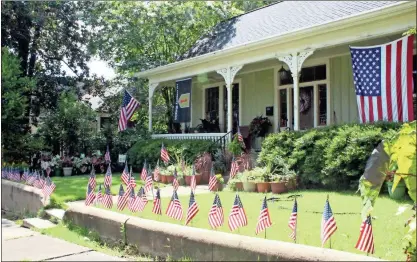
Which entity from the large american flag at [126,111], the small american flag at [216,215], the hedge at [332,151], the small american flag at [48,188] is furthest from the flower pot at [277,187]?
the large american flag at [126,111]

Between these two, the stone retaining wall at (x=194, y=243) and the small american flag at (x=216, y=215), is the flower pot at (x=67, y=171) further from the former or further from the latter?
the small american flag at (x=216, y=215)

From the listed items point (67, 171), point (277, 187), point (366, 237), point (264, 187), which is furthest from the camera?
point (67, 171)

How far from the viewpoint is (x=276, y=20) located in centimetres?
1455

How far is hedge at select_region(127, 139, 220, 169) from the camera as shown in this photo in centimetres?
1266

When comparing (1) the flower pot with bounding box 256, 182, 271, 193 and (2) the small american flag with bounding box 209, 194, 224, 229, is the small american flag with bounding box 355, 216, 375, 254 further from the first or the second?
(1) the flower pot with bounding box 256, 182, 271, 193

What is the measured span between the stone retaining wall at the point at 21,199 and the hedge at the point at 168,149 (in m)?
4.47

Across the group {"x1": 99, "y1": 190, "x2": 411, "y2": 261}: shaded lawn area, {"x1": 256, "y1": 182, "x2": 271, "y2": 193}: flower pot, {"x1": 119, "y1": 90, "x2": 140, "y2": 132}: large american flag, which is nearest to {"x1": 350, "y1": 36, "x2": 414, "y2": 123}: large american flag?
{"x1": 99, "y1": 190, "x2": 411, "y2": 261}: shaded lawn area

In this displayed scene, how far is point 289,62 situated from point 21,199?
7.74 m

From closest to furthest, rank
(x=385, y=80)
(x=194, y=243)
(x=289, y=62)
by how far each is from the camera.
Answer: (x=194, y=243) → (x=385, y=80) → (x=289, y=62)

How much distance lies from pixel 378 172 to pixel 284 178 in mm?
5409

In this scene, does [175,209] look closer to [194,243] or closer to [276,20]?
[194,243]

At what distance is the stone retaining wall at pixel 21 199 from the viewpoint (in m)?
8.87

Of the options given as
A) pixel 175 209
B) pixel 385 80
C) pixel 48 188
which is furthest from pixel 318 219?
pixel 48 188

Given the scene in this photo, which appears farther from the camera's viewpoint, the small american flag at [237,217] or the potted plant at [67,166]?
the potted plant at [67,166]
